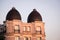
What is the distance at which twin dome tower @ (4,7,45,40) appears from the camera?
173ft

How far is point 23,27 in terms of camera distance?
2140 inches

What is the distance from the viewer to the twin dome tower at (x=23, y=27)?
52688 millimetres

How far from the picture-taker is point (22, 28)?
5403 cm

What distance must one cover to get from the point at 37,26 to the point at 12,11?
8409mm

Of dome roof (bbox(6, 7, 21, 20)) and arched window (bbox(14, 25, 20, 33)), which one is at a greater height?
dome roof (bbox(6, 7, 21, 20))

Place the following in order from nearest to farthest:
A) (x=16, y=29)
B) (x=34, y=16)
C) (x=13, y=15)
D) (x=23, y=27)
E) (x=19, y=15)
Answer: (x=16, y=29)
(x=13, y=15)
(x=23, y=27)
(x=19, y=15)
(x=34, y=16)

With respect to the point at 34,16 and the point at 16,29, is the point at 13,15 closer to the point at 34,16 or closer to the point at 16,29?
the point at 16,29

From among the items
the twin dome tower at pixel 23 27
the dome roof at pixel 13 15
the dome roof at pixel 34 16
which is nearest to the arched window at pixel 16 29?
the twin dome tower at pixel 23 27

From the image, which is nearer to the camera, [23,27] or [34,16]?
[23,27]

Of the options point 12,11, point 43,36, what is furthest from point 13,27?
point 43,36

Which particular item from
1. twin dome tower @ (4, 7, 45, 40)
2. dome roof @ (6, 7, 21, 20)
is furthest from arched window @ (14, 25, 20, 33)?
dome roof @ (6, 7, 21, 20)

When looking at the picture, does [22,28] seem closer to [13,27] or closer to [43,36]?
[13,27]

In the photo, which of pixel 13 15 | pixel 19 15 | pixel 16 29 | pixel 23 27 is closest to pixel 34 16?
pixel 19 15

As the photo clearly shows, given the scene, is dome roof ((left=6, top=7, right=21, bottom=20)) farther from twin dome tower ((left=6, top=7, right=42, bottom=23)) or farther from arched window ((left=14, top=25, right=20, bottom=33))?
arched window ((left=14, top=25, right=20, bottom=33))
